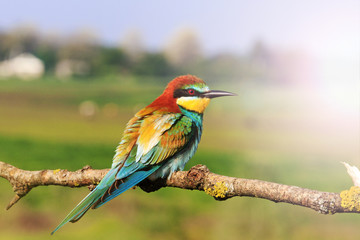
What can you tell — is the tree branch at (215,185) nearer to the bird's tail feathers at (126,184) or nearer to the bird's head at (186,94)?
the bird's tail feathers at (126,184)

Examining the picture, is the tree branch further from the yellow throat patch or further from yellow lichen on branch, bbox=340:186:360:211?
the yellow throat patch

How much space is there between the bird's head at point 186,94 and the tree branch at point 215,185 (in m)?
0.19

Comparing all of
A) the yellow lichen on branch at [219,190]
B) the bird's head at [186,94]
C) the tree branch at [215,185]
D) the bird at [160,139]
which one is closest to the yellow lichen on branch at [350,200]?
the tree branch at [215,185]

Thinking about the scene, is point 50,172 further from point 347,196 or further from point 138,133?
point 347,196

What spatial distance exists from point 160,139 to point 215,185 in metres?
0.21

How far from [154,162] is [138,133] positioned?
80 mm

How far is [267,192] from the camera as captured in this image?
2.80ft

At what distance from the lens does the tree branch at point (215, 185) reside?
0.80 m

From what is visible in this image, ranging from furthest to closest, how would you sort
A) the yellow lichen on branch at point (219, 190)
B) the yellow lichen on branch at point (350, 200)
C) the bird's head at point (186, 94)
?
the bird's head at point (186, 94), the yellow lichen on branch at point (219, 190), the yellow lichen on branch at point (350, 200)

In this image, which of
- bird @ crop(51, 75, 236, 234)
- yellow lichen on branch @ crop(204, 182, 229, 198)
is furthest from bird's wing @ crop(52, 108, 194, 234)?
yellow lichen on branch @ crop(204, 182, 229, 198)

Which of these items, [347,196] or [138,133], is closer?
[347,196]

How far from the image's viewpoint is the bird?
0.97m

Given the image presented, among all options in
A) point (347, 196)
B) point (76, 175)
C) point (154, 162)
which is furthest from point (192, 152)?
point (347, 196)

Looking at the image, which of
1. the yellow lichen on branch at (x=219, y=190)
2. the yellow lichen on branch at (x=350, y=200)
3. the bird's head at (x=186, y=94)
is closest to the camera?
the yellow lichen on branch at (x=350, y=200)
